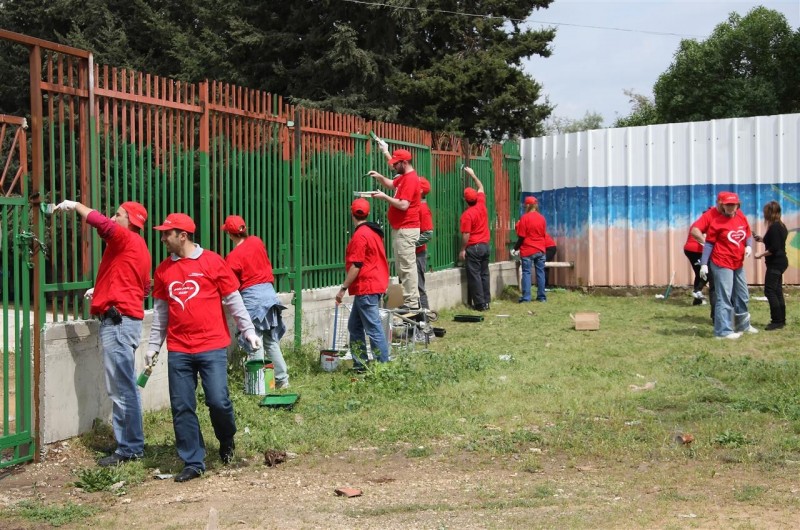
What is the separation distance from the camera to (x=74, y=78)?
25.9 ft

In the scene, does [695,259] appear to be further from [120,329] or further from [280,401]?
[120,329]

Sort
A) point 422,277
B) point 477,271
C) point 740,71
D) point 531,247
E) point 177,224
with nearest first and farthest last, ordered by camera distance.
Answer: point 177,224 < point 422,277 < point 477,271 < point 531,247 < point 740,71

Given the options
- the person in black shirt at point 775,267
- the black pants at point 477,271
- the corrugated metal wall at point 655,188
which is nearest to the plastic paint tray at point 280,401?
the person in black shirt at point 775,267

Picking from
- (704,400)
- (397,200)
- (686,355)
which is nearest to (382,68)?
(397,200)

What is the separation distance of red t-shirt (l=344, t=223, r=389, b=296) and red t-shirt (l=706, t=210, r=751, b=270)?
4692mm

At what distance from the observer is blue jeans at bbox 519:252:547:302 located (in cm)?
1652

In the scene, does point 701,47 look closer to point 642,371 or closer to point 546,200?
A: point 546,200

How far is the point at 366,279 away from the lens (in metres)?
9.89

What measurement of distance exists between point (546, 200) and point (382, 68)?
1079 centimetres

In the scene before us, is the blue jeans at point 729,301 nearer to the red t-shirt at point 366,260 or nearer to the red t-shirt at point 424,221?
the red t-shirt at point 424,221

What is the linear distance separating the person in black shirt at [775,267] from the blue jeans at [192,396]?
8.47 meters

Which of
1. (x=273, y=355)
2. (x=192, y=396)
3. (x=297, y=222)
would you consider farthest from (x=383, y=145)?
(x=192, y=396)

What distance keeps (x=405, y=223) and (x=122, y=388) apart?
5.88 meters

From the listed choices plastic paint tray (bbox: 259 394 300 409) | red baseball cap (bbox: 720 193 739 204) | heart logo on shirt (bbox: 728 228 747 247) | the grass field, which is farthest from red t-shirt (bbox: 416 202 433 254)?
plastic paint tray (bbox: 259 394 300 409)
